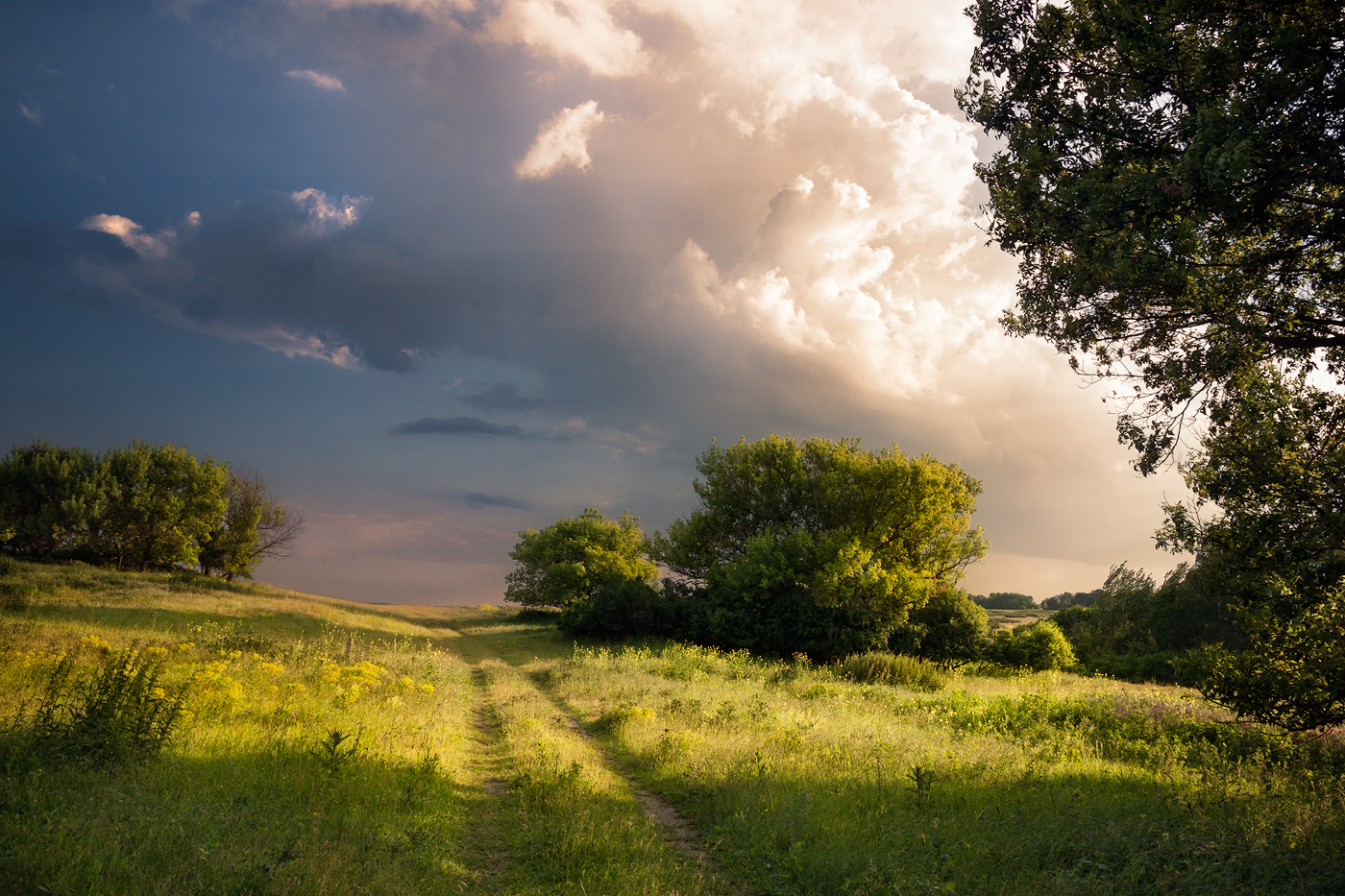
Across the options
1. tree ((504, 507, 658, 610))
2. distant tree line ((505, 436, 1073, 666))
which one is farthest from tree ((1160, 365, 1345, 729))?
tree ((504, 507, 658, 610))

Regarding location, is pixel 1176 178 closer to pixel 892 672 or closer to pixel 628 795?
pixel 628 795

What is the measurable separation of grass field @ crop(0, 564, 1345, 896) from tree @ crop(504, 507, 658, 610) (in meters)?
34.5

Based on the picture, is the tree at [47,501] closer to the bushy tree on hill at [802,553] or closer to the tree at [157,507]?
Answer: the tree at [157,507]

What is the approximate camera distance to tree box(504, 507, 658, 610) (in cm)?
4956

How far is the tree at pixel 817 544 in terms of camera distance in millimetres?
30797

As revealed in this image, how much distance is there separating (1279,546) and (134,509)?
2496 inches

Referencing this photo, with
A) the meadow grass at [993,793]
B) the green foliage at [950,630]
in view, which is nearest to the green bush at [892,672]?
the meadow grass at [993,793]

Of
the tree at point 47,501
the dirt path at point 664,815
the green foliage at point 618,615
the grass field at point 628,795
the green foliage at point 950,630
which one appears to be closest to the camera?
the grass field at point 628,795

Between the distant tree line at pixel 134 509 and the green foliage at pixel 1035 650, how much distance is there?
192ft

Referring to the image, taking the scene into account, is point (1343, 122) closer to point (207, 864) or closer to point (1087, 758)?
point (1087, 758)

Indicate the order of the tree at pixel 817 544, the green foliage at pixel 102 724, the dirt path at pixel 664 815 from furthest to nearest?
the tree at pixel 817 544 → the dirt path at pixel 664 815 → the green foliage at pixel 102 724

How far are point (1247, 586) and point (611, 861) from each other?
10.6 m

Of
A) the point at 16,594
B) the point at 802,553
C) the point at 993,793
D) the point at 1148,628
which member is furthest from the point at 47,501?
the point at 1148,628

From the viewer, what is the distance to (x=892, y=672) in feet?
78.8
